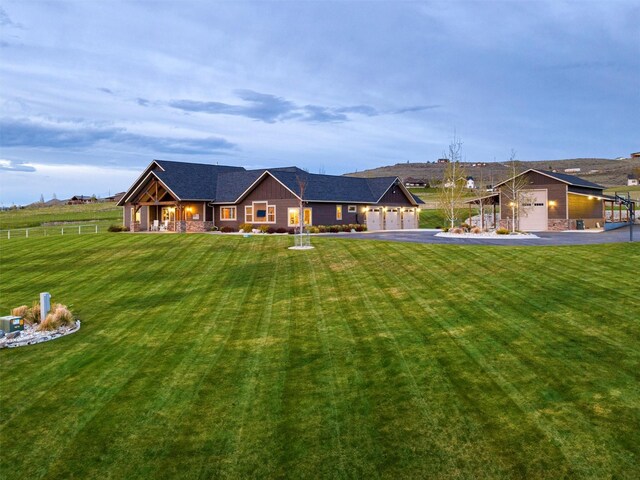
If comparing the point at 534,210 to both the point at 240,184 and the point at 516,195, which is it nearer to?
the point at 516,195

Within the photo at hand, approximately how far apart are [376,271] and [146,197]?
120ft

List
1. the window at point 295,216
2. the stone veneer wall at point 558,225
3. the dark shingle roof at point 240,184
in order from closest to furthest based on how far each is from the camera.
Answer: the window at point 295,216 < the stone veneer wall at point 558,225 < the dark shingle roof at point 240,184

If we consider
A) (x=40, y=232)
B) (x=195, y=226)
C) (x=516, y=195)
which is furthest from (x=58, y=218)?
(x=516, y=195)

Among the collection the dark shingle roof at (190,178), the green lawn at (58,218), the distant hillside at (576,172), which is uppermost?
the distant hillside at (576,172)

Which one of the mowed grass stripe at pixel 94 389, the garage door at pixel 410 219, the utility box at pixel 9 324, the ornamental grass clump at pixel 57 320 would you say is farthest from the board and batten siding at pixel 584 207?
the utility box at pixel 9 324

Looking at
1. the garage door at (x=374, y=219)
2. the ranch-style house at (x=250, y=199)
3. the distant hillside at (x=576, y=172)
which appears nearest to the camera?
the ranch-style house at (x=250, y=199)

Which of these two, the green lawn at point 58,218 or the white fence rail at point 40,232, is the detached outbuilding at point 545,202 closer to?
the white fence rail at point 40,232

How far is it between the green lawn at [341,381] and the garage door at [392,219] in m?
32.9

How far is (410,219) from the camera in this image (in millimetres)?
53094

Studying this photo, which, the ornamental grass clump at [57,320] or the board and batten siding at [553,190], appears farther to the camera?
the board and batten siding at [553,190]

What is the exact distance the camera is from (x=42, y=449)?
20.2 feet

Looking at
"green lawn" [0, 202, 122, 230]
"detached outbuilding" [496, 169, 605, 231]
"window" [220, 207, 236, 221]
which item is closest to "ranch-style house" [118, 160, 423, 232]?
"window" [220, 207, 236, 221]

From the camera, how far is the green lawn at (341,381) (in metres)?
5.71

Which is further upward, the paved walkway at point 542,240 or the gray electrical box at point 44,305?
the paved walkway at point 542,240
